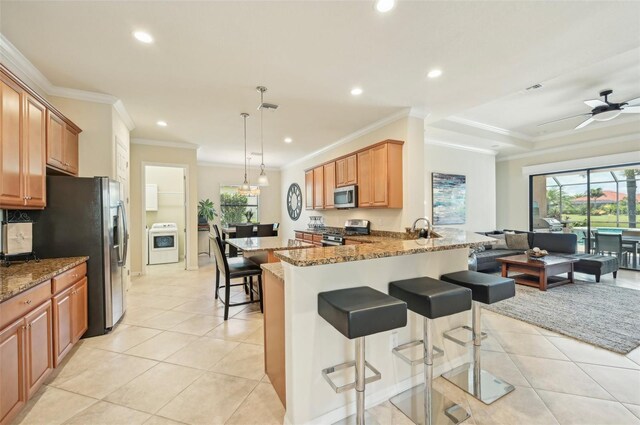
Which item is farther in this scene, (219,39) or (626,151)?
(626,151)

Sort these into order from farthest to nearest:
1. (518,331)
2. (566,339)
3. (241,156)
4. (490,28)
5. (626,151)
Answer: (241,156) < (626,151) < (518,331) < (566,339) < (490,28)

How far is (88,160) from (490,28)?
4.45 metres

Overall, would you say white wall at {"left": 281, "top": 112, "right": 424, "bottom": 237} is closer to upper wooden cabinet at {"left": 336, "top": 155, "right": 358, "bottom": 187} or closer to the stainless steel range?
the stainless steel range

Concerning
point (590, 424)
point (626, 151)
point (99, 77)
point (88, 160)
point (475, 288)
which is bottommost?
point (590, 424)

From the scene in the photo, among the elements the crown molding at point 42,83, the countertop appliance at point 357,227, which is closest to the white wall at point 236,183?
the crown molding at point 42,83

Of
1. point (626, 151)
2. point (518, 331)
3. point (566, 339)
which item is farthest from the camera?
point (626, 151)

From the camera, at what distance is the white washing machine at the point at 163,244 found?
21.7 feet

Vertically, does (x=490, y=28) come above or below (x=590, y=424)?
above

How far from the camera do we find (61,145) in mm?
2826

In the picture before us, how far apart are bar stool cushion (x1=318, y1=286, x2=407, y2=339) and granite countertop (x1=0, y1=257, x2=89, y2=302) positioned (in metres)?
1.79

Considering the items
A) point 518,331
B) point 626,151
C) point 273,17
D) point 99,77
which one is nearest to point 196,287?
point 99,77

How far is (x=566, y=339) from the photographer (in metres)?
2.63

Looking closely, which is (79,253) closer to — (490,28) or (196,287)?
(196,287)

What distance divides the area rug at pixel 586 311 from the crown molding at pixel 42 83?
5.50m
